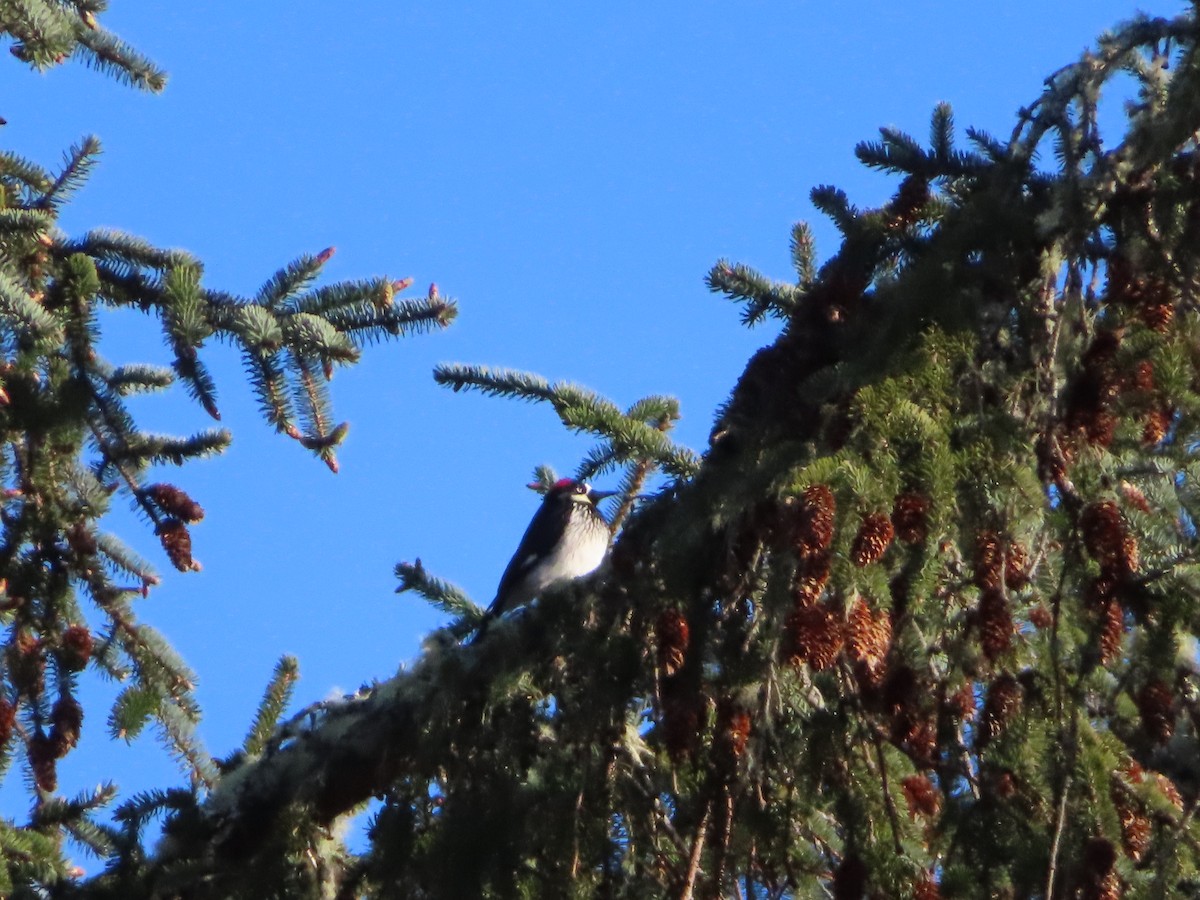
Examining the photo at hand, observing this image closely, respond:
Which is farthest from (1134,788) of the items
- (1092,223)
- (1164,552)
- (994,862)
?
(1092,223)

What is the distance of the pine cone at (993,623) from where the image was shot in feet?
7.75

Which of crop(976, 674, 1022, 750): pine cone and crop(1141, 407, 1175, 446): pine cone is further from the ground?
crop(1141, 407, 1175, 446): pine cone

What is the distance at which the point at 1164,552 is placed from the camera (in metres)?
3.02

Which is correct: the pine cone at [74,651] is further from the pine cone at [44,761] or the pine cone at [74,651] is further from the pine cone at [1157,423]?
the pine cone at [1157,423]

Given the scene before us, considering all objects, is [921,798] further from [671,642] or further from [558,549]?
[558,549]

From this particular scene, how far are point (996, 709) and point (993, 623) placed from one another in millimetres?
173

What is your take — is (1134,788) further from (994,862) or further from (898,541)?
(898,541)

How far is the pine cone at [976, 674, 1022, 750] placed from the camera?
8.04 ft

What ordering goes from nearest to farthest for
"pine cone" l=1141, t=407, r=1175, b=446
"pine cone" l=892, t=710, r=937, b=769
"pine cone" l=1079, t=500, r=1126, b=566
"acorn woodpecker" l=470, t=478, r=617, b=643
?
"pine cone" l=1079, t=500, r=1126, b=566, "pine cone" l=892, t=710, r=937, b=769, "pine cone" l=1141, t=407, r=1175, b=446, "acorn woodpecker" l=470, t=478, r=617, b=643

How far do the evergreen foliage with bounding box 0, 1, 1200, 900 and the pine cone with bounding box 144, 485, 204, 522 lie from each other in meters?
0.80

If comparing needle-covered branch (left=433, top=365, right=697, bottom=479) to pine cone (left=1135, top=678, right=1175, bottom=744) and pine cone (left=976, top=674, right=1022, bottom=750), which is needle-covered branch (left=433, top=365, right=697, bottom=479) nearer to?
pine cone (left=976, top=674, right=1022, bottom=750)

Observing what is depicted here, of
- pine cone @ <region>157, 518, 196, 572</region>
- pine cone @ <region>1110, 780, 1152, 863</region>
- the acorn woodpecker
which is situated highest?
the acorn woodpecker

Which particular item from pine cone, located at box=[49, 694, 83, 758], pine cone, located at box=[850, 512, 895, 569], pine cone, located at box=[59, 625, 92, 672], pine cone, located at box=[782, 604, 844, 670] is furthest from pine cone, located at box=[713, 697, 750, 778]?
pine cone, located at box=[59, 625, 92, 672]

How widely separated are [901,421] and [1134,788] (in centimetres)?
83
